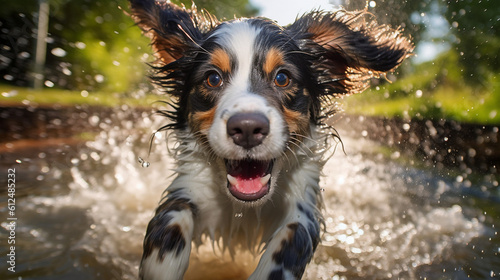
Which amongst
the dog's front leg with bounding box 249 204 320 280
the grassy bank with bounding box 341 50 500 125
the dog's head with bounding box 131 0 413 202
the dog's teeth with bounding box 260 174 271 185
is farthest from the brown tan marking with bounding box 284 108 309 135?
the grassy bank with bounding box 341 50 500 125

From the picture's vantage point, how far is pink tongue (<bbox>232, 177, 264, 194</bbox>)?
2.35 m

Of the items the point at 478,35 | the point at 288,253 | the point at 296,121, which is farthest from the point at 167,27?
the point at 478,35

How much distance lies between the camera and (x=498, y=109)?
10164 mm

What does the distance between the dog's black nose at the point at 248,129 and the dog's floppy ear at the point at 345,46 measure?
99 cm

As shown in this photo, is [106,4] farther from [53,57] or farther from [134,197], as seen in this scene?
[134,197]

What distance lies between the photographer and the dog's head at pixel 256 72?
226 centimetres

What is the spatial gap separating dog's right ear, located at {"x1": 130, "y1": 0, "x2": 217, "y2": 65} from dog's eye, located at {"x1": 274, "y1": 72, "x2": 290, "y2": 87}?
0.62 meters

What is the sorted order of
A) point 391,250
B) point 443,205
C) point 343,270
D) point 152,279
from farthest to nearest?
point 443,205 < point 391,250 < point 343,270 < point 152,279

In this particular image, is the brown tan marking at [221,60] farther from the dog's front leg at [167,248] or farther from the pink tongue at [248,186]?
the dog's front leg at [167,248]

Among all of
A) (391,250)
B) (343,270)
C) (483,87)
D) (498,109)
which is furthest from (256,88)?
(483,87)

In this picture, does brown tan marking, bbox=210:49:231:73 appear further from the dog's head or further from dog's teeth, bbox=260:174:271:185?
dog's teeth, bbox=260:174:271:185

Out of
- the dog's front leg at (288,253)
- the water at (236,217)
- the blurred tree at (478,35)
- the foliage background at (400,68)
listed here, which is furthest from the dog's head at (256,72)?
the blurred tree at (478,35)

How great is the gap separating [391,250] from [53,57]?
11.1 m

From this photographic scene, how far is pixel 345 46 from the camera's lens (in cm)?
300
